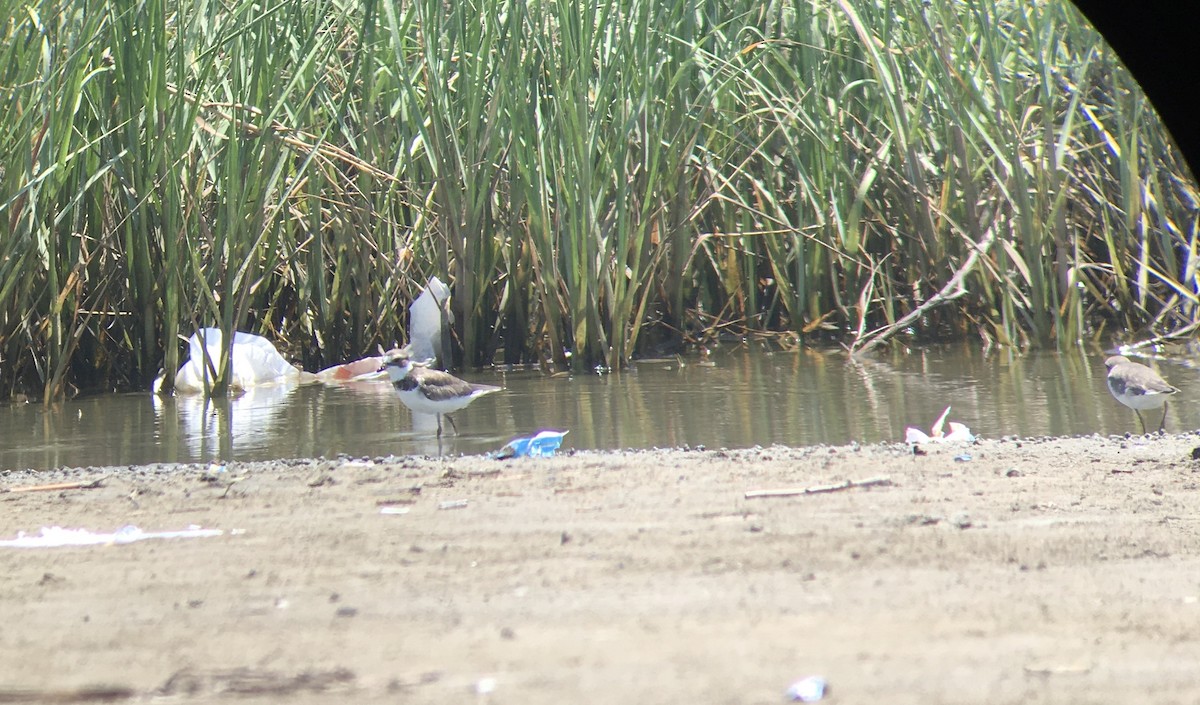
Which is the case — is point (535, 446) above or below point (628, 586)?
above

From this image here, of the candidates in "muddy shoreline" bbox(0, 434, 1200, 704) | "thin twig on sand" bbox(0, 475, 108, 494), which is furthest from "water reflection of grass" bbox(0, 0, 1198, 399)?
"muddy shoreline" bbox(0, 434, 1200, 704)

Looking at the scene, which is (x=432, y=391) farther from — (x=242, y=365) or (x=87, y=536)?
(x=87, y=536)

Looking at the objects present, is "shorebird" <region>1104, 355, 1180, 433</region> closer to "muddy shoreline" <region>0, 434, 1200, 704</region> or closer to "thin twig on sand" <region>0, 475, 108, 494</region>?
"muddy shoreline" <region>0, 434, 1200, 704</region>

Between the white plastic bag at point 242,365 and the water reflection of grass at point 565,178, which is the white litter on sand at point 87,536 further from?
the white plastic bag at point 242,365

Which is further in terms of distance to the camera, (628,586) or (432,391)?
(432,391)

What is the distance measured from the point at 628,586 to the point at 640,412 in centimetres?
304

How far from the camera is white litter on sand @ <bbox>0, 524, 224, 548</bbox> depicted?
328cm

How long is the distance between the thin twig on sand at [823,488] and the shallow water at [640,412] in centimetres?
120

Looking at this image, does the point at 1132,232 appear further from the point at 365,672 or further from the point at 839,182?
the point at 365,672

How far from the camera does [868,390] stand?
6121 mm

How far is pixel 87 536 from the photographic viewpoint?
336cm

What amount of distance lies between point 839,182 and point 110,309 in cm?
365

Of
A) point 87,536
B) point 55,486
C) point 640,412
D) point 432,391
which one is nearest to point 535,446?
point 432,391

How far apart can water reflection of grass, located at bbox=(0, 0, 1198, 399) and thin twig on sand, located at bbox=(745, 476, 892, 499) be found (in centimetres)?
296
